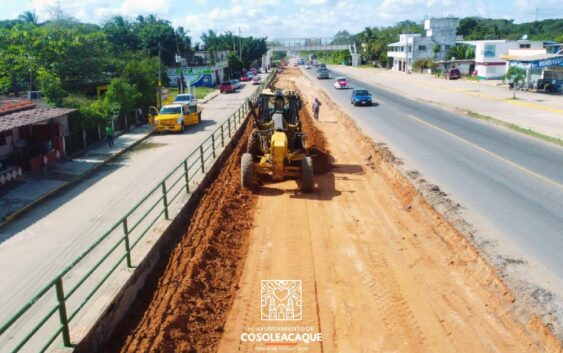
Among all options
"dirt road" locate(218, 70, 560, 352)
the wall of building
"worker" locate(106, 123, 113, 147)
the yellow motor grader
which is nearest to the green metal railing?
"dirt road" locate(218, 70, 560, 352)

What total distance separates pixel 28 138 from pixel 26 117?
222cm

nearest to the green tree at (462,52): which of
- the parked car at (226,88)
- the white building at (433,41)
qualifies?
the white building at (433,41)

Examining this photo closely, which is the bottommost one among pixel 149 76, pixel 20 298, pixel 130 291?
pixel 20 298

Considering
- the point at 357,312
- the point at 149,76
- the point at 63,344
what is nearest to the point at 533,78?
the point at 149,76

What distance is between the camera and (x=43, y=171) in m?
21.4

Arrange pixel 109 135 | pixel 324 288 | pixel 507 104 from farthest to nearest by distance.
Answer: pixel 507 104 → pixel 109 135 → pixel 324 288

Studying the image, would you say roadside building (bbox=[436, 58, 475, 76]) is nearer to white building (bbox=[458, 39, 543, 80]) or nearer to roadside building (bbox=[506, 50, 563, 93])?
white building (bbox=[458, 39, 543, 80])

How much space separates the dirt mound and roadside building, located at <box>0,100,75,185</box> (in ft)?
33.2

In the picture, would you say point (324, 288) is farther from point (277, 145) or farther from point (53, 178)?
point (53, 178)

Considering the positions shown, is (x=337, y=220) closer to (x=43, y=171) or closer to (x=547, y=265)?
(x=547, y=265)

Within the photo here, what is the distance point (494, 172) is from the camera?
17.8 meters

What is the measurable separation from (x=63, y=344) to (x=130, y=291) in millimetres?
2000

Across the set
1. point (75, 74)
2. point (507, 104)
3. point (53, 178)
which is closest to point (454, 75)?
point (507, 104)

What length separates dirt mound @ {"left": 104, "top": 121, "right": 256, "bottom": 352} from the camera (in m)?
7.58
